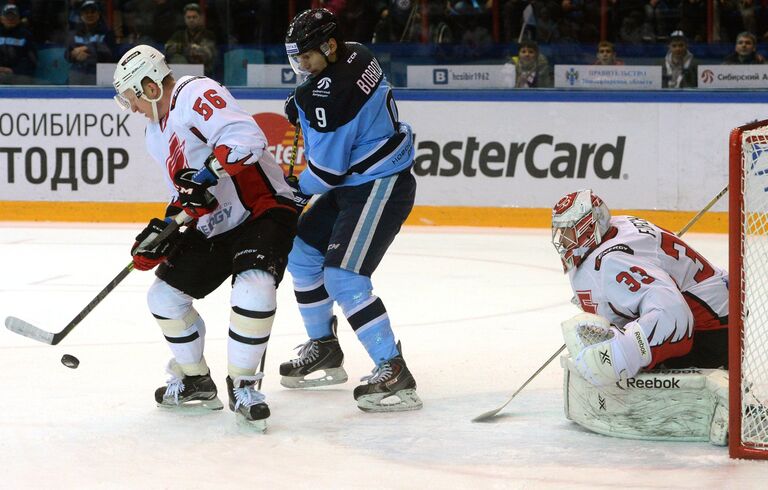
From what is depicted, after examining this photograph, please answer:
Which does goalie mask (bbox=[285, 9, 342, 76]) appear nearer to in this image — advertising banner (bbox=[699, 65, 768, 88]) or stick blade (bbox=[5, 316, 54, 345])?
stick blade (bbox=[5, 316, 54, 345])

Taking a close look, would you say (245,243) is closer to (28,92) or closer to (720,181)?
(720,181)

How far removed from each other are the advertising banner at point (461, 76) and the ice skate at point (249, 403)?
5.08 meters

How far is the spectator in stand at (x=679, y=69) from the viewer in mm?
7961

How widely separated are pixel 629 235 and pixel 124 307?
9.32 feet

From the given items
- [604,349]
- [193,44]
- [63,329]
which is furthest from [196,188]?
[193,44]

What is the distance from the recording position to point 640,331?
3.12 metres

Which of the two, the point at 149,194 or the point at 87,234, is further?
the point at 149,194

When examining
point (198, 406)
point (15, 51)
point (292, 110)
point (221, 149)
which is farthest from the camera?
point (15, 51)

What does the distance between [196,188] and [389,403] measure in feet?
2.84

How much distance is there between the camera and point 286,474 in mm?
3053

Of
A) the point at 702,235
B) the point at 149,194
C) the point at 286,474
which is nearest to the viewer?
the point at 286,474

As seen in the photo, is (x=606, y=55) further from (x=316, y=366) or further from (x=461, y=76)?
(x=316, y=366)

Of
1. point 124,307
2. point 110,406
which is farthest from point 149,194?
point 110,406

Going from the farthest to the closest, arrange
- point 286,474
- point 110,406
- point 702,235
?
point 702,235
point 110,406
point 286,474
